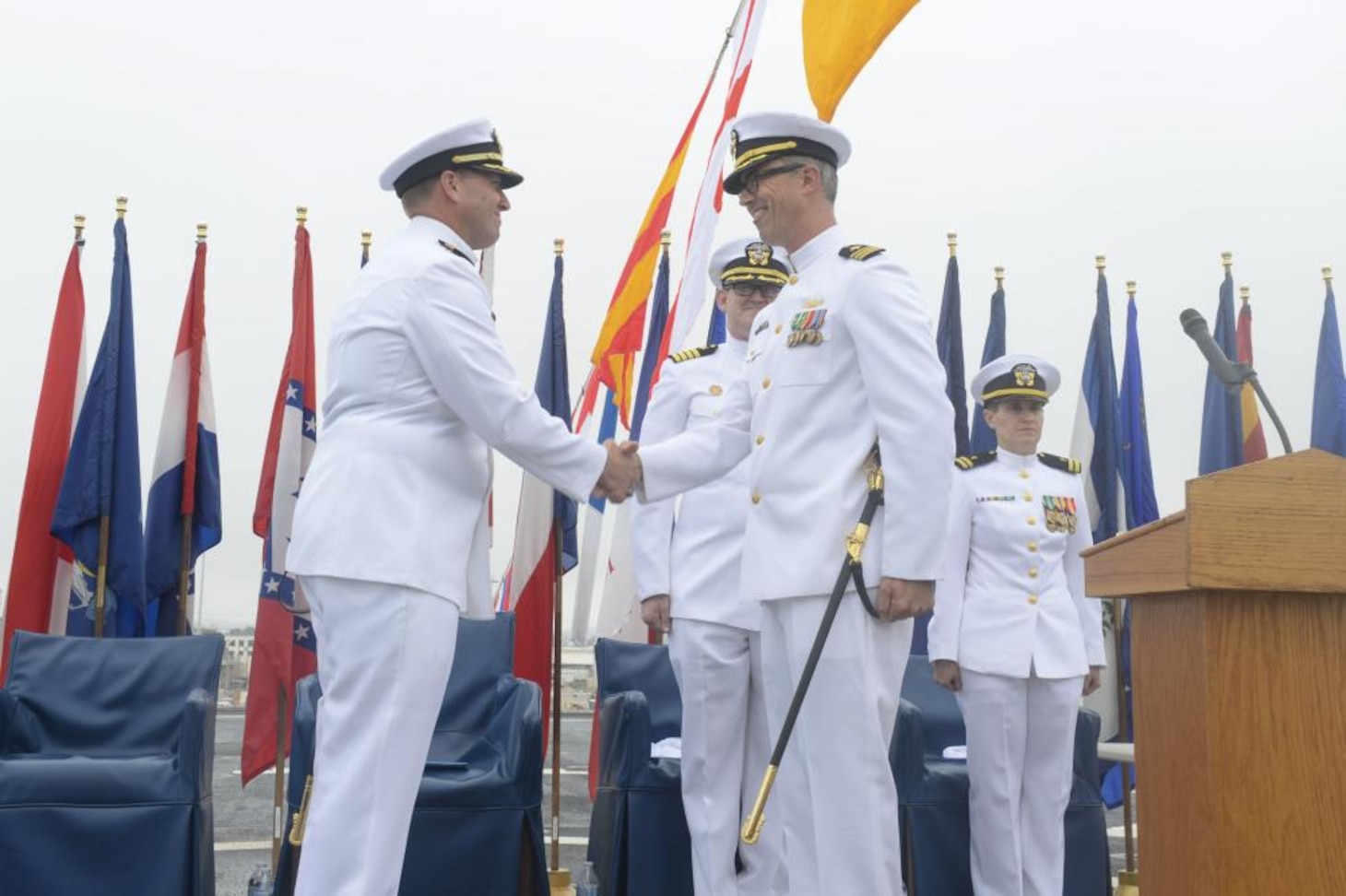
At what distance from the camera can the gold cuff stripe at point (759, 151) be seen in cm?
264

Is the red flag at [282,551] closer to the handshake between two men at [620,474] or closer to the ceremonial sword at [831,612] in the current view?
the handshake between two men at [620,474]

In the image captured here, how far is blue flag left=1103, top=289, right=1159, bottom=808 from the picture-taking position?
5801mm

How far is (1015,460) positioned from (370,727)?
2.49 meters

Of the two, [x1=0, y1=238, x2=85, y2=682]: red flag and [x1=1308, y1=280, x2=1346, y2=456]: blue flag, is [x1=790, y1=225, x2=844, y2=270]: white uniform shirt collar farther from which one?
[x1=1308, y1=280, x2=1346, y2=456]: blue flag

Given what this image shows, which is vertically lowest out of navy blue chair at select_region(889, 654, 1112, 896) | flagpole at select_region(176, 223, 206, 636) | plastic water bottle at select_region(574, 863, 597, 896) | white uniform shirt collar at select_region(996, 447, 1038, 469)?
plastic water bottle at select_region(574, 863, 597, 896)

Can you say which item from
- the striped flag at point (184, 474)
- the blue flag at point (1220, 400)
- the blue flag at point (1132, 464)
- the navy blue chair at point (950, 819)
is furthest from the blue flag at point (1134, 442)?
the striped flag at point (184, 474)

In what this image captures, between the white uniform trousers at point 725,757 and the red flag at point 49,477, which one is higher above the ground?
the red flag at point 49,477

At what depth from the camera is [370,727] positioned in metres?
2.37

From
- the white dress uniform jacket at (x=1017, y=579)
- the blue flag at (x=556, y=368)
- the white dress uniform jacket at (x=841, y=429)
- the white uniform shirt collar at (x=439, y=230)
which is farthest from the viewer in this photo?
the blue flag at (x=556, y=368)

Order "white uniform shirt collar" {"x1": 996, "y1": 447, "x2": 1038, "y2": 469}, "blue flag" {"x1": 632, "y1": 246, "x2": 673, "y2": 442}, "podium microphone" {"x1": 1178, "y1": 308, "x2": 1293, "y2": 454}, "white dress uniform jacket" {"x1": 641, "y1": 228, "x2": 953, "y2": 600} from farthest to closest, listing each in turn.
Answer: "blue flag" {"x1": 632, "y1": 246, "x2": 673, "y2": 442} → "white uniform shirt collar" {"x1": 996, "y1": 447, "x2": 1038, "y2": 469} → "white dress uniform jacket" {"x1": 641, "y1": 228, "x2": 953, "y2": 600} → "podium microphone" {"x1": 1178, "y1": 308, "x2": 1293, "y2": 454}

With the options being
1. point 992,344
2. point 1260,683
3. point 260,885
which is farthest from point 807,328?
point 992,344

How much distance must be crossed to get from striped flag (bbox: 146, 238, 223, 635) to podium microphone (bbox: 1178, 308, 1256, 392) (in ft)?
13.1

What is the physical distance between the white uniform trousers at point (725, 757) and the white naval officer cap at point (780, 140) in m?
1.33

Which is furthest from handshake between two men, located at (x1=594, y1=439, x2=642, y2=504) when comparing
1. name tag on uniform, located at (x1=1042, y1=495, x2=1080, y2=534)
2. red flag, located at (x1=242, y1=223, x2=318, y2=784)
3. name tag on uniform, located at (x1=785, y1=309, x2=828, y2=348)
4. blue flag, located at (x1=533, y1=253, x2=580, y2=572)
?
blue flag, located at (x1=533, y1=253, x2=580, y2=572)
